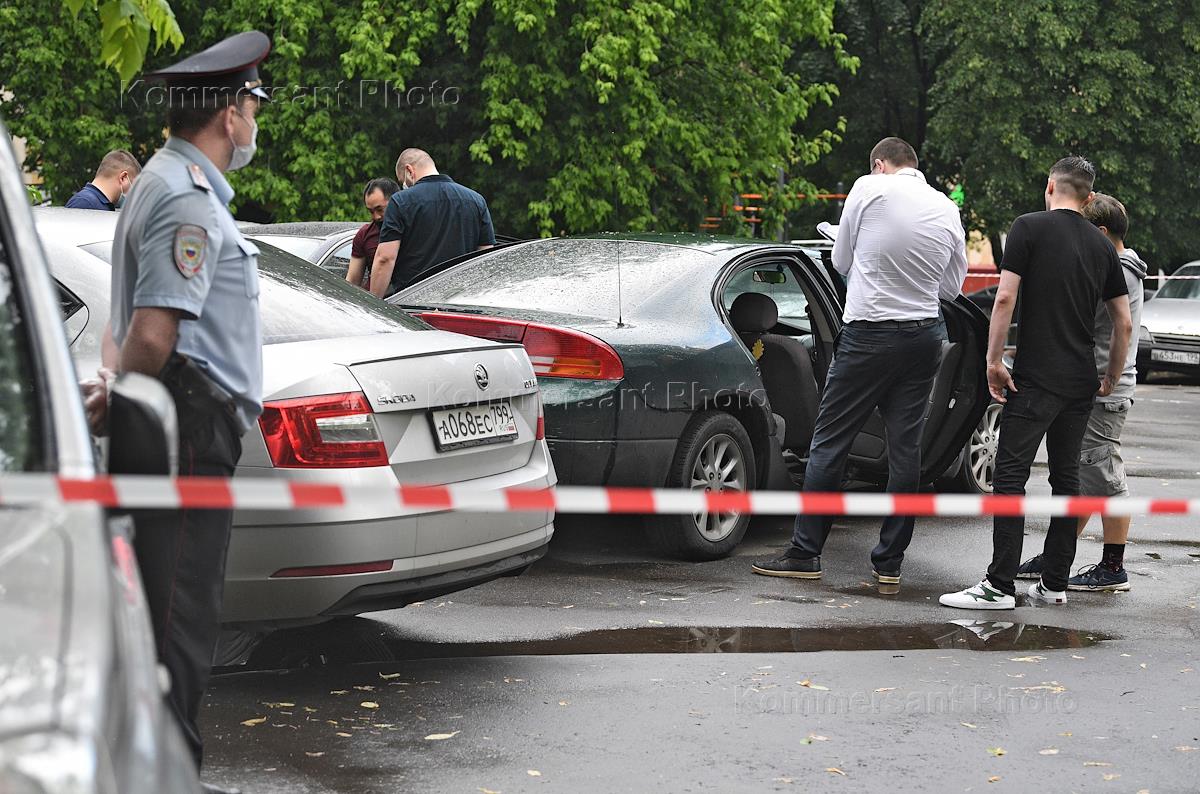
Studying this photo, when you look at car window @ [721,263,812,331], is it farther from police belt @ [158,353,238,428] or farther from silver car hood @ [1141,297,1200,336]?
silver car hood @ [1141,297,1200,336]

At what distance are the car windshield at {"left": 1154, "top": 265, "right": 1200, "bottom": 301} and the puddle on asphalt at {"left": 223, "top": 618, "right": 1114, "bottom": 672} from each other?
16988 mm

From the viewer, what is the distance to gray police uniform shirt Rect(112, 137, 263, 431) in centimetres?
375

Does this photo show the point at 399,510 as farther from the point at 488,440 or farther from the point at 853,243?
the point at 853,243

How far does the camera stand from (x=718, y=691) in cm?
529

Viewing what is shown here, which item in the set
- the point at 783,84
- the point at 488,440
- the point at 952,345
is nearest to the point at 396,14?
the point at 783,84

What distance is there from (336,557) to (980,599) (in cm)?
312

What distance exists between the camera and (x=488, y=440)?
5371 millimetres

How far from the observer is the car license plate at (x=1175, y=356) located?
21.0 m

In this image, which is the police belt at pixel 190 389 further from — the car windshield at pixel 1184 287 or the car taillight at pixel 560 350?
the car windshield at pixel 1184 287

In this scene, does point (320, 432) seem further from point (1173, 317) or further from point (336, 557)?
point (1173, 317)

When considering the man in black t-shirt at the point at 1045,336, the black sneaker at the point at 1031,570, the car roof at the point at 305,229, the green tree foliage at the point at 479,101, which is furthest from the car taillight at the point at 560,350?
the green tree foliage at the point at 479,101

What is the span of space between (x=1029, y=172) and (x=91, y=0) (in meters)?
25.5

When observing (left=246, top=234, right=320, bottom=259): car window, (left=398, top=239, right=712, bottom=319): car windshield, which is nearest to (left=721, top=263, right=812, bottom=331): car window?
(left=398, top=239, right=712, bottom=319): car windshield

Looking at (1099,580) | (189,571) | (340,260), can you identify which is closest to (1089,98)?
(340,260)
